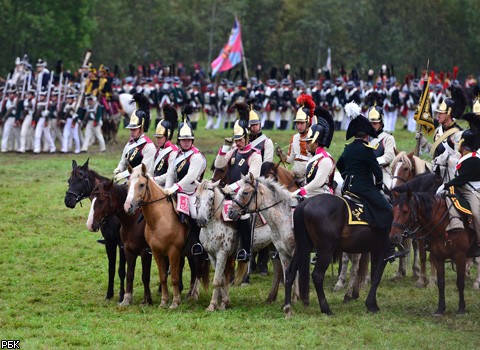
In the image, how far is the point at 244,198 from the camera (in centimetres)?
1429

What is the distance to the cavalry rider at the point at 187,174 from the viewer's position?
1499 centimetres

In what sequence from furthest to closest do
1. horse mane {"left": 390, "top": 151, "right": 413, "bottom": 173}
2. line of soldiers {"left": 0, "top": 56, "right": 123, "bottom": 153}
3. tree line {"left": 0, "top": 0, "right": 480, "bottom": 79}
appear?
tree line {"left": 0, "top": 0, "right": 480, "bottom": 79} → line of soldiers {"left": 0, "top": 56, "right": 123, "bottom": 153} → horse mane {"left": 390, "top": 151, "right": 413, "bottom": 173}

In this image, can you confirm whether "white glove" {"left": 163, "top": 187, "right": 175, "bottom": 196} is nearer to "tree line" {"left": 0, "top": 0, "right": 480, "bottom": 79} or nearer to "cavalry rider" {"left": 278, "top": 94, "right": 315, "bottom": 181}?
"cavalry rider" {"left": 278, "top": 94, "right": 315, "bottom": 181}

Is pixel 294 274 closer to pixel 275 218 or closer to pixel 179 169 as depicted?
pixel 275 218

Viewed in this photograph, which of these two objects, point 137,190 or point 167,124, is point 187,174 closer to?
point 137,190

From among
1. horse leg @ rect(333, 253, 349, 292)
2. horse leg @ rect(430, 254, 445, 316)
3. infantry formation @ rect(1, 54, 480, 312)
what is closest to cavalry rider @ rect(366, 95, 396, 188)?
infantry formation @ rect(1, 54, 480, 312)

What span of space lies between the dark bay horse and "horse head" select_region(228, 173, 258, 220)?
64 centimetres

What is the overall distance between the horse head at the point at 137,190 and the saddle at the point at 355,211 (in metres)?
2.61

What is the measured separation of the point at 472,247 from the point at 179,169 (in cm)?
414

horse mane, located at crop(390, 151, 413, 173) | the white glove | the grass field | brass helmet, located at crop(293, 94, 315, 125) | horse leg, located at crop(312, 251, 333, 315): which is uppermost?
brass helmet, located at crop(293, 94, 315, 125)

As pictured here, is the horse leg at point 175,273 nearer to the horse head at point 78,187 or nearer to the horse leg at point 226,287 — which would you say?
the horse leg at point 226,287

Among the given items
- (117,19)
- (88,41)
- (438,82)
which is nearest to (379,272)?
(438,82)

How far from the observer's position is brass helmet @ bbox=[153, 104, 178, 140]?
16.0 m

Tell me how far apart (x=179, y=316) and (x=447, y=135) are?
5.39 m
